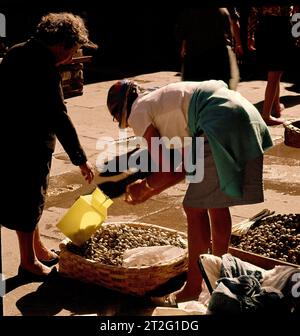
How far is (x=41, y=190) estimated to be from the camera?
4.50 meters

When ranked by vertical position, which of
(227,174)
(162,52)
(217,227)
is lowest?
(162,52)

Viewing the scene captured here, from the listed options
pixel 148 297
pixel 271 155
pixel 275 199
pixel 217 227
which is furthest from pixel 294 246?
pixel 271 155

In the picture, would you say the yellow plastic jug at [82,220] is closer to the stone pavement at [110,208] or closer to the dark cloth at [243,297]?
the stone pavement at [110,208]

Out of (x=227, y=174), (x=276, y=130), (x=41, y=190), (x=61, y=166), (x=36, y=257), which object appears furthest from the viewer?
(x=276, y=130)

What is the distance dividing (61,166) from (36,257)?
2541 millimetres

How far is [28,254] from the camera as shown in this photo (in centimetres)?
460

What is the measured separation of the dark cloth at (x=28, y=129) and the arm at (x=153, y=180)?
599mm

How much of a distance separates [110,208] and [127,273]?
1.87m

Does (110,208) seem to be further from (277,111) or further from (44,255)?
(277,111)

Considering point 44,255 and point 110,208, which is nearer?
point 44,255

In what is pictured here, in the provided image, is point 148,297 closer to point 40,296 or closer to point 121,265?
point 121,265

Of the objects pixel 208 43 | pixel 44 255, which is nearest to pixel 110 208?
pixel 44 255

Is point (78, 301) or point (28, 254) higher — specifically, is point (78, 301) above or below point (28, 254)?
below

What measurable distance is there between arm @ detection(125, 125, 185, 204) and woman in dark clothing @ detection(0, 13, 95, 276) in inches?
23.5
